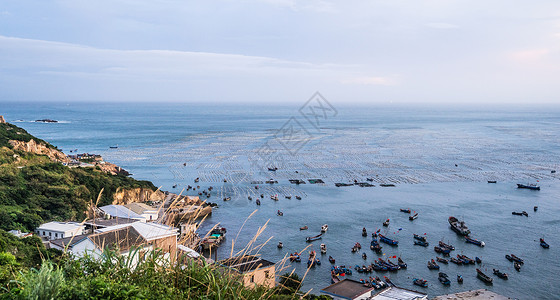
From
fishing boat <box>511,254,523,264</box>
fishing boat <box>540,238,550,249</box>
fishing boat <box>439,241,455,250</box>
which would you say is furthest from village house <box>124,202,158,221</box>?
fishing boat <box>540,238,550,249</box>

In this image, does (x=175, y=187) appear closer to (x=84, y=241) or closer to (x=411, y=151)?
(x=84, y=241)

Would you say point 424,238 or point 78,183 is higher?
point 78,183

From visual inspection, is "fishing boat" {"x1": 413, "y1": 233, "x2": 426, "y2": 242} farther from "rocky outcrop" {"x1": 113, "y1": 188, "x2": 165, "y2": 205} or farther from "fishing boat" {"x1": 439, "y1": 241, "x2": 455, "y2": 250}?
"rocky outcrop" {"x1": 113, "y1": 188, "x2": 165, "y2": 205}

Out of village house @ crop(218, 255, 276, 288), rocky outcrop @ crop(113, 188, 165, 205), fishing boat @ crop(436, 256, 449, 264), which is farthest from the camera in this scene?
rocky outcrop @ crop(113, 188, 165, 205)

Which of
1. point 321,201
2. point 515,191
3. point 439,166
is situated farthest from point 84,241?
point 439,166

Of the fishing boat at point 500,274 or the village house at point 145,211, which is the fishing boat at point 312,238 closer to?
the village house at point 145,211

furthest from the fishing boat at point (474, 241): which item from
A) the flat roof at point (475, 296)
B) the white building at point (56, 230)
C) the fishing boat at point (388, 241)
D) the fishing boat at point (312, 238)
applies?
the white building at point (56, 230)
